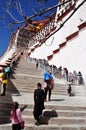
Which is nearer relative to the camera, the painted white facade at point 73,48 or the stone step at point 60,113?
the stone step at point 60,113

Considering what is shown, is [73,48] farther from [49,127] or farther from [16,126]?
[16,126]

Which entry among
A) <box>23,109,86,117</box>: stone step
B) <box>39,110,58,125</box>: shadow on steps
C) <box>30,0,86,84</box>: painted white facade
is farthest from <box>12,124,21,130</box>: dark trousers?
<box>30,0,86,84</box>: painted white facade

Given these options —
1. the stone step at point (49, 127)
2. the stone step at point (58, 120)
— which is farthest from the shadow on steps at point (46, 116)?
the stone step at point (49, 127)

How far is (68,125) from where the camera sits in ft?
38.1

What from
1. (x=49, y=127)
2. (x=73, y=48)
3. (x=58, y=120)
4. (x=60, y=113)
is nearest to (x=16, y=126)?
(x=49, y=127)

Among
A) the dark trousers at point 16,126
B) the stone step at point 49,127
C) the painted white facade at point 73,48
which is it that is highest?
the painted white facade at point 73,48

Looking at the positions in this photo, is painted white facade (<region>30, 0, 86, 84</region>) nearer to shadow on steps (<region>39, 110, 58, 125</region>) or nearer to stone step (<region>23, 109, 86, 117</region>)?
stone step (<region>23, 109, 86, 117</region>)

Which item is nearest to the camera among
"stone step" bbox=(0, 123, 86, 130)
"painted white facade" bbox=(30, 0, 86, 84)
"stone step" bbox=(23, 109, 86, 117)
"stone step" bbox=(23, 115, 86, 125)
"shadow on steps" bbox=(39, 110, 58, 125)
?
"stone step" bbox=(0, 123, 86, 130)

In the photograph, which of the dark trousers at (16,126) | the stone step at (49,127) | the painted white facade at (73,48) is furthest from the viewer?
the painted white facade at (73,48)

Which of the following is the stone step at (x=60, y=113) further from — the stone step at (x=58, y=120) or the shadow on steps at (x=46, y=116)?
the stone step at (x=58, y=120)

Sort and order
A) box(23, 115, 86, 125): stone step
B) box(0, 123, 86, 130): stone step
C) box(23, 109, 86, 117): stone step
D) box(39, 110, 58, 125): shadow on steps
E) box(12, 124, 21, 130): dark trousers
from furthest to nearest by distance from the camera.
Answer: box(23, 109, 86, 117): stone step
box(39, 110, 58, 125): shadow on steps
box(23, 115, 86, 125): stone step
box(0, 123, 86, 130): stone step
box(12, 124, 21, 130): dark trousers

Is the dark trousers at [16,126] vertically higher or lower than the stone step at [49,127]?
higher

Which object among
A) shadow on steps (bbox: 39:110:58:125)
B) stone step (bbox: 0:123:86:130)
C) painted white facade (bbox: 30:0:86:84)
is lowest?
stone step (bbox: 0:123:86:130)

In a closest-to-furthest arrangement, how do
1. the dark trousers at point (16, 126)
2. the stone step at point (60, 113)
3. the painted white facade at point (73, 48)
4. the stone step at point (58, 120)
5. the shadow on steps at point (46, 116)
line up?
the dark trousers at point (16, 126) < the stone step at point (58, 120) < the shadow on steps at point (46, 116) < the stone step at point (60, 113) < the painted white facade at point (73, 48)
